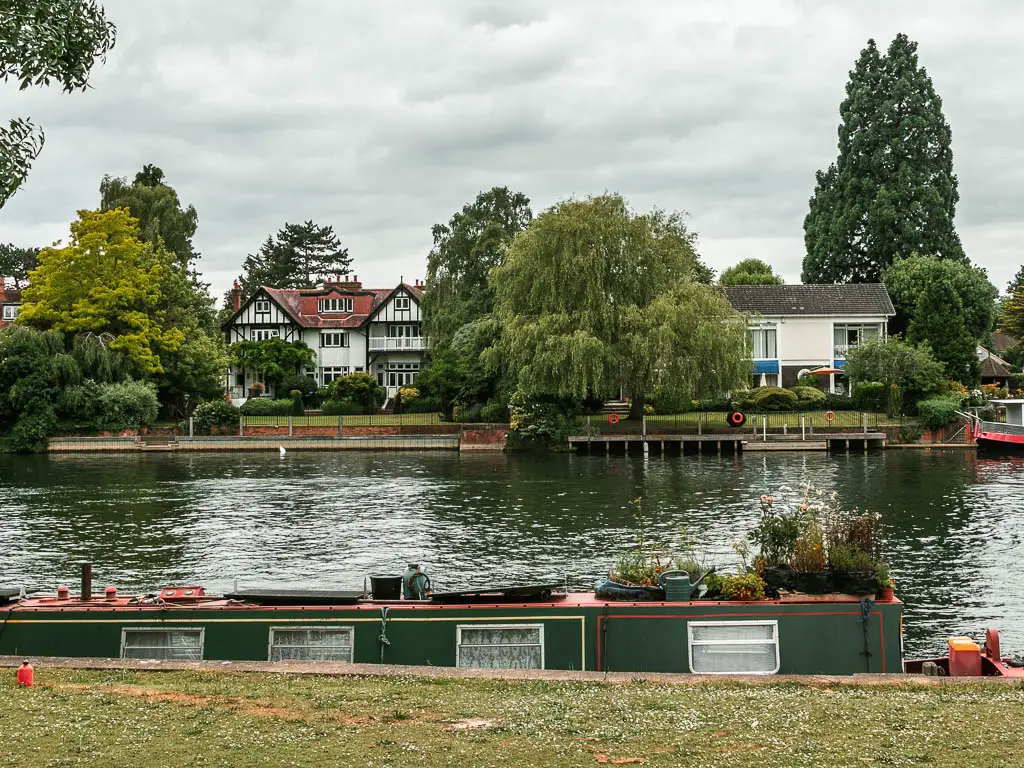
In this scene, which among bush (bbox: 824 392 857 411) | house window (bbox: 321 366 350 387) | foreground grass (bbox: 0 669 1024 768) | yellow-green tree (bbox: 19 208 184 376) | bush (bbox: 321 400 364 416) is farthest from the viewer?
house window (bbox: 321 366 350 387)

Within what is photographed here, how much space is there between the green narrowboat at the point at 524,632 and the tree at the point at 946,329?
214ft

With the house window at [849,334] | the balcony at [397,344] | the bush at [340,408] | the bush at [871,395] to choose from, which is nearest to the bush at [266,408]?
the bush at [340,408]

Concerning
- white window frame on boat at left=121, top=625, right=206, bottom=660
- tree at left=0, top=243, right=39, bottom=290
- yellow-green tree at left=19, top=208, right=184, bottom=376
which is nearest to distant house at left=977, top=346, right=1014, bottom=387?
yellow-green tree at left=19, top=208, right=184, bottom=376

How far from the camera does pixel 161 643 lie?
1659 centimetres

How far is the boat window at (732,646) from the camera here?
51.1 feet

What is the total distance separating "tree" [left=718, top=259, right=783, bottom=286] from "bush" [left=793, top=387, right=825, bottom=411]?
1203 inches

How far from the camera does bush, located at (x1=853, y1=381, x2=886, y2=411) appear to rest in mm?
68812

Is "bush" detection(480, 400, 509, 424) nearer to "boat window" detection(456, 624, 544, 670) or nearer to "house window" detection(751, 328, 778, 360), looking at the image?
"house window" detection(751, 328, 778, 360)

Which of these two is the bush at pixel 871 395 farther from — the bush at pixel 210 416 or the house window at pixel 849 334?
the bush at pixel 210 416

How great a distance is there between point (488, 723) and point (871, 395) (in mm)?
62498

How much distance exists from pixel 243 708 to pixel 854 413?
6293cm

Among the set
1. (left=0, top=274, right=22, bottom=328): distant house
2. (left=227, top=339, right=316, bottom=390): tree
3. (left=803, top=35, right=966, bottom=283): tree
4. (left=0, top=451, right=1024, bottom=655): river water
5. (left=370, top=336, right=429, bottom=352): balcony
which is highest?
(left=803, top=35, right=966, bottom=283): tree

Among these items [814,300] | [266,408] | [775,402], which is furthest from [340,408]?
[814,300]

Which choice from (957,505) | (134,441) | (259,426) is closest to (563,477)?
(957,505)
